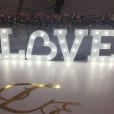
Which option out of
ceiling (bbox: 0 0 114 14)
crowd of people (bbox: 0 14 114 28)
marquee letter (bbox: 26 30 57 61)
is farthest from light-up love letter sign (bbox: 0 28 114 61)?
ceiling (bbox: 0 0 114 14)

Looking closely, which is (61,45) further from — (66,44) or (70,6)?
(70,6)

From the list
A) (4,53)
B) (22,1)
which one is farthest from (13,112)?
(22,1)

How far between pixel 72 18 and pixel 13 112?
3.39 ft

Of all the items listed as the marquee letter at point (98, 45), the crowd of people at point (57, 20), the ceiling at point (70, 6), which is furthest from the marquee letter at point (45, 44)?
the ceiling at point (70, 6)

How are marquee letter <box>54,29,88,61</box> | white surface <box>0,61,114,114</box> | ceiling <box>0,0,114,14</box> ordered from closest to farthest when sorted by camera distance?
white surface <box>0,61,114,114</box> < marquee letter <box>54,29,88,61</box> < ceiling <box>0,0,114,14</box>

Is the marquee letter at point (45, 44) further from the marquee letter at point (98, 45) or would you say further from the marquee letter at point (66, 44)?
the marquee letter at point (98, 45)

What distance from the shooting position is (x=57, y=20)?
2.33 metres

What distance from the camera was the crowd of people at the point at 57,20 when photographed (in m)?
2.32

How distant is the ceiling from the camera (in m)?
2.69

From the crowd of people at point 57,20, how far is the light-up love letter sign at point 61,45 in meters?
0.10

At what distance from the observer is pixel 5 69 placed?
2211 mm

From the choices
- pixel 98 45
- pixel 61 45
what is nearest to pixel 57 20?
pixel 61 45

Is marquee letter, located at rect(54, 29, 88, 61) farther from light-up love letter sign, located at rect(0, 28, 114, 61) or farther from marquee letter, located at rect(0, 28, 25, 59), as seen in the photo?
marquee letter, located at rect(0, 28, 25, 59)

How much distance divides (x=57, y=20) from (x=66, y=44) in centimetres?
25
